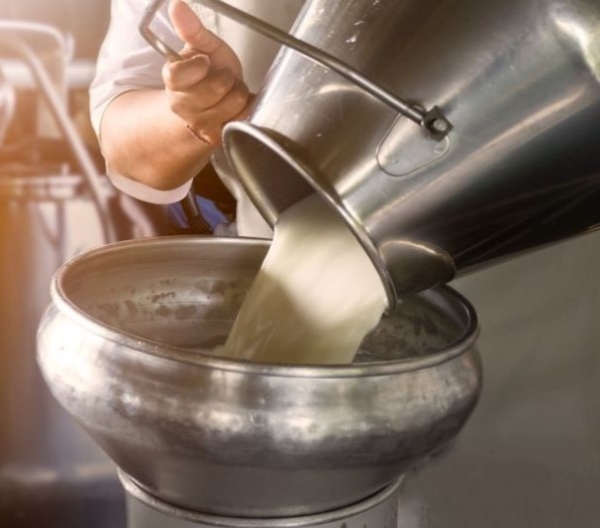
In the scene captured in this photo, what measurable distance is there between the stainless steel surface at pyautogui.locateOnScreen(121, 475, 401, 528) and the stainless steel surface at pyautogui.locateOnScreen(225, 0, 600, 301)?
0.15 m

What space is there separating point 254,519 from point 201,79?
0.29 metres

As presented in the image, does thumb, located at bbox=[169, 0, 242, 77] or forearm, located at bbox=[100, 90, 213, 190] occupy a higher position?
thumb, located at bbox=[169, 0, 242, 77]

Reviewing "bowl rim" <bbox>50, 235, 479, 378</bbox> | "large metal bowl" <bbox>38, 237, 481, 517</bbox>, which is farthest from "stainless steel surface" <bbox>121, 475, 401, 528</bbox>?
"bowl rim" <bbox>50, 235, 479, 378</bbox>

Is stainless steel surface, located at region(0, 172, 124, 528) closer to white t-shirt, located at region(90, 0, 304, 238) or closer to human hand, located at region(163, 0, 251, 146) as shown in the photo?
white t-shirt, located at region(90, 0, 304, 238)

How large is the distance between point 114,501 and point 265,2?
2.83ft

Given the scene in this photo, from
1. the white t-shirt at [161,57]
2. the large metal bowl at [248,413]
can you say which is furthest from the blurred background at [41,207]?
the large metal bowl at [248,413]

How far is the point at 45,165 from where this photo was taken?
4.01ft

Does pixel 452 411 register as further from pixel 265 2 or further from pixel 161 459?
pixel 265 2

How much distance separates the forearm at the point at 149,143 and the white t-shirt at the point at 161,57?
2 cm

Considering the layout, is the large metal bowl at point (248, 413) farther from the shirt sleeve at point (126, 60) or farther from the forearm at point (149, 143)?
the shirt sleeve at point (126, 60)

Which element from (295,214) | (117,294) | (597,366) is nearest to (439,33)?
(295,214)

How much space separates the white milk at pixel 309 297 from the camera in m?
0.57

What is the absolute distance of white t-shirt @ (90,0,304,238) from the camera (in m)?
0.83

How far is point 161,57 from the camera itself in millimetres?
898
